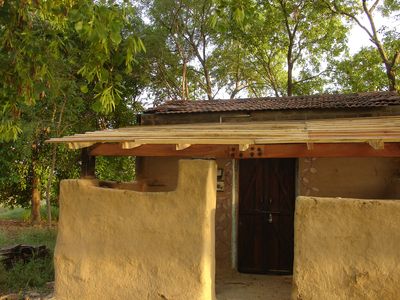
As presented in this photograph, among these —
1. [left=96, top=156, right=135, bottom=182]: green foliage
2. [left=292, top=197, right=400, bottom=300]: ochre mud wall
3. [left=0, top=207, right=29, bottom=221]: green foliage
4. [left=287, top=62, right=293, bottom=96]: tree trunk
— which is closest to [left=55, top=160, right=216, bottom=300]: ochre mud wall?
[left=292, top=197, right=400, bottom=300]: ochre mud wall

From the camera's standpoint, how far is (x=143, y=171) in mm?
7762

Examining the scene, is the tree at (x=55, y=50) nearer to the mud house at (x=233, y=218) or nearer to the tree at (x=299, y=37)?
the mud house at (x=233, y=218)

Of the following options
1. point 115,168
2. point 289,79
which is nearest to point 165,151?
point 115,168

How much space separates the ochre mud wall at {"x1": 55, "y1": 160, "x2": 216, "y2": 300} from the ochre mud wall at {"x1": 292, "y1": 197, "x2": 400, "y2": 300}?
107 centimetres

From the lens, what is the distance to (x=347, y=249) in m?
4.37

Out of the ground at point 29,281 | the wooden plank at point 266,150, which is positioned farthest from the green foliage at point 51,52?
the ground at point 29,281

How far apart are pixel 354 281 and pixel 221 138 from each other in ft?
6.89

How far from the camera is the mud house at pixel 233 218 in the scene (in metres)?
4.37

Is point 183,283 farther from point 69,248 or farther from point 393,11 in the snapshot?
point 393,11

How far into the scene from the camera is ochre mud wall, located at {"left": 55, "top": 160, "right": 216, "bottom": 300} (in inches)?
191

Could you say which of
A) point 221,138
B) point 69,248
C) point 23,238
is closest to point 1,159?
point 23,238

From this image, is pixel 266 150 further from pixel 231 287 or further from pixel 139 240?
pixel 231 287

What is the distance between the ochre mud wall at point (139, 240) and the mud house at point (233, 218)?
12 millimetres

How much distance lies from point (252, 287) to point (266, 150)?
2.40 metres
